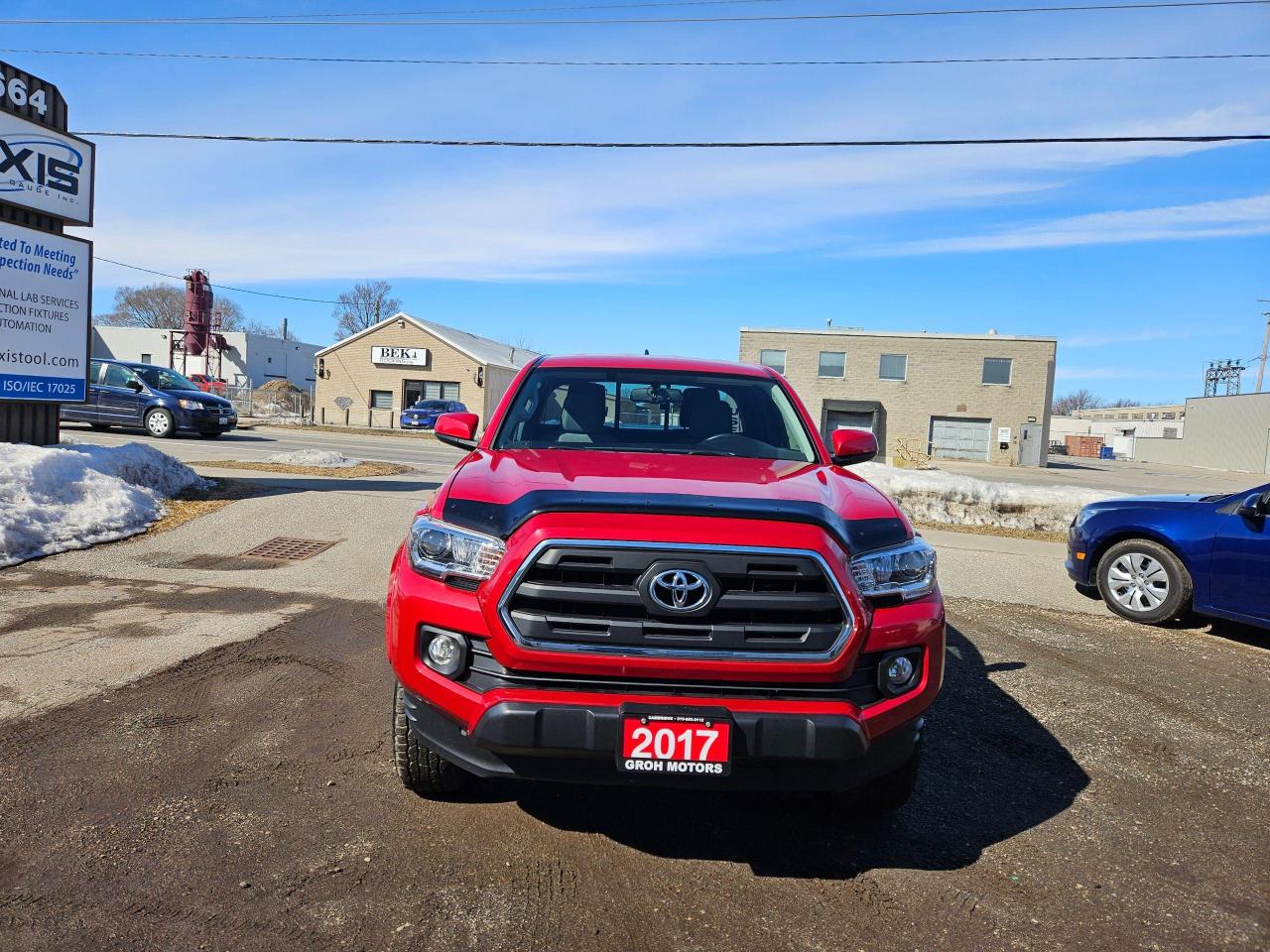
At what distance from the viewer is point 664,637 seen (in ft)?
9.09

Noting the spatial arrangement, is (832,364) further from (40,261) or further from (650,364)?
(650,364)

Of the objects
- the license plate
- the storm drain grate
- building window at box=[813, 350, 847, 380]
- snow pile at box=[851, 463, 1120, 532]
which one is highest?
building window at box=[813, 350, 847, 380]

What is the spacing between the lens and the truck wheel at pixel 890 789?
3254mm

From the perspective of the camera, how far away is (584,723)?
2.68 metres

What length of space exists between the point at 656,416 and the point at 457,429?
102cm

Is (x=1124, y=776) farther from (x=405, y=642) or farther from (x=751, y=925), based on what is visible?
(x=405, y=642)

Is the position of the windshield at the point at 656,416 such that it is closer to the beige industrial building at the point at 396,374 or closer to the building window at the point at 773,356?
the building window at the point at 773,356

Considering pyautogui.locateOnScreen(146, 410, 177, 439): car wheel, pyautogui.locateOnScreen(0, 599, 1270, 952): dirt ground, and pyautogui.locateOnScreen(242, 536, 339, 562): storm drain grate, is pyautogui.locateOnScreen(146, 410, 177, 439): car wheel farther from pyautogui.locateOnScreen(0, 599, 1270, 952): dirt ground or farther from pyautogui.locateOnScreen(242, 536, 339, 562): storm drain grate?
pyautogui.locateOnScreen(0, 599, 1270, 952): dirt ground

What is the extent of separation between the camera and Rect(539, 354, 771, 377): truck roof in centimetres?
472

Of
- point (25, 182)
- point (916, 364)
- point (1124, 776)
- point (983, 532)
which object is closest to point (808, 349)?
point (916, 364)

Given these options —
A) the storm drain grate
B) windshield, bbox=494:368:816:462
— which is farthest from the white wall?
windshield, bbox=494:368:816:462

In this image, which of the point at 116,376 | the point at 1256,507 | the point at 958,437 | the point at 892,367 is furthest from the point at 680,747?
the point at 958,437

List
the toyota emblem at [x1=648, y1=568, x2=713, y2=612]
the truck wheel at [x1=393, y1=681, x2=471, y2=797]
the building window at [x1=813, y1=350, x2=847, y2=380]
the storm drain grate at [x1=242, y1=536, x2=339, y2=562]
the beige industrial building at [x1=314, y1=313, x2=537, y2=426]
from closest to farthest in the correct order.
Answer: the toyota emblem at [x1=648, y1=568, x2=713, y2=612] < the truck wheel at [x1=393, y1=681, x2=471, y2=797] < the storm drain grate at [x1=242, y1=536, x2=339, y2=562] < the building window at [x1=813, y1=350, x2=847, y2=380] < the beige industrial building at [x1=314, y1=313, x2=537, y2=426]

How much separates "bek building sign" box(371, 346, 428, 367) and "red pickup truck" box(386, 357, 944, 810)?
47.9 m
